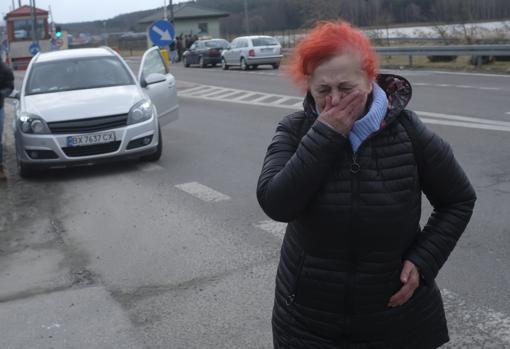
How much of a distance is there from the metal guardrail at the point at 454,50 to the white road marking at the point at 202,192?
14412mm

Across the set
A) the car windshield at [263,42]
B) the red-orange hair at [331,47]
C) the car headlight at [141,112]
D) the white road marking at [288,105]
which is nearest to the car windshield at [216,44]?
the car windshield at [263,42]

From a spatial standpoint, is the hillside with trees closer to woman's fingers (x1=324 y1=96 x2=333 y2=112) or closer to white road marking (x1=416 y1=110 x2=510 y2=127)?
white road marking (x1=416 y1=110 x2=510 y2=127)

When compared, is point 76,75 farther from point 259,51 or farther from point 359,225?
point 259,51

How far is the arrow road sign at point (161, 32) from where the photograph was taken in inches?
796

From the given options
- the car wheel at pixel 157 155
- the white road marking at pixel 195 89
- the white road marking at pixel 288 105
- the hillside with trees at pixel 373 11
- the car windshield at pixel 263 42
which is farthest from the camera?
the car windshield at pixel 263 42

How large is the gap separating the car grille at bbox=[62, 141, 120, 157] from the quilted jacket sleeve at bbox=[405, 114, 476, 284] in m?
7.45

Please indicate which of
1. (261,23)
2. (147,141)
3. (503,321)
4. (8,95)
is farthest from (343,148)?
(261,23)

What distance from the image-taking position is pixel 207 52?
39.3 metres

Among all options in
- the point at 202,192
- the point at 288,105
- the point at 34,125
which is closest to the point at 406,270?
the point at 202,192

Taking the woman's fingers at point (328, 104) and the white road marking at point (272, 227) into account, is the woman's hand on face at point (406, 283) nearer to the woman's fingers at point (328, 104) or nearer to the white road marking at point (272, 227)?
Result: the woman's fingers at point (328, 104)

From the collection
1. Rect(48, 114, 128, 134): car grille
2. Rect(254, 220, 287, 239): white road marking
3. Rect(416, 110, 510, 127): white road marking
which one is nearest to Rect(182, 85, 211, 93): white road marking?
Rect(416, 110, 510, 127): white road marking

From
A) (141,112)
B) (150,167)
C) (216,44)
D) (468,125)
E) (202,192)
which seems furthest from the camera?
(216,44)

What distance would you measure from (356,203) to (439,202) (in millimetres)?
391

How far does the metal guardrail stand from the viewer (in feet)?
73.7
